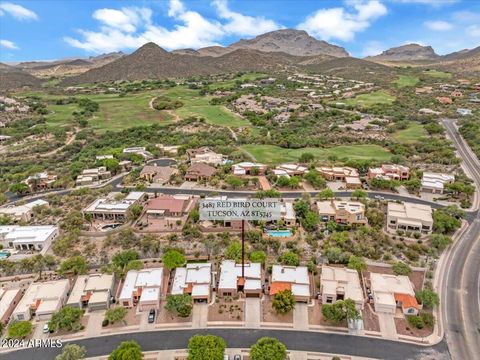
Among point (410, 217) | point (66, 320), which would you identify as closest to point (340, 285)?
point (410, 217)

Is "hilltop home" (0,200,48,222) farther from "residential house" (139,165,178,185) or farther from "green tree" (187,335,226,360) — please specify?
"green tree" (187,335,226,360)

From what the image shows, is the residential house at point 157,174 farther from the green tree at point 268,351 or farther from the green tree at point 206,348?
the green tree at point 268,351

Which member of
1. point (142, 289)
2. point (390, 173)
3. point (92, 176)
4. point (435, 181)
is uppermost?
point (390, 173)

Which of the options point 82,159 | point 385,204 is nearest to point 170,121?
point 82,159

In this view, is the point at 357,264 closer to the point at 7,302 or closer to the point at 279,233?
the point at 279,233

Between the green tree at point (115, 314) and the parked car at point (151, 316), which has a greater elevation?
the green tree at point (115, 314)

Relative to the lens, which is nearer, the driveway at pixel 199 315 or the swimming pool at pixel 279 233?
the driveway at pixel 199 315

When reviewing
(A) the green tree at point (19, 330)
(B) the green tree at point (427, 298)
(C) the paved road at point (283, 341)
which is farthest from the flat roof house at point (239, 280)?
(A) the green tree at point (19, 330)
